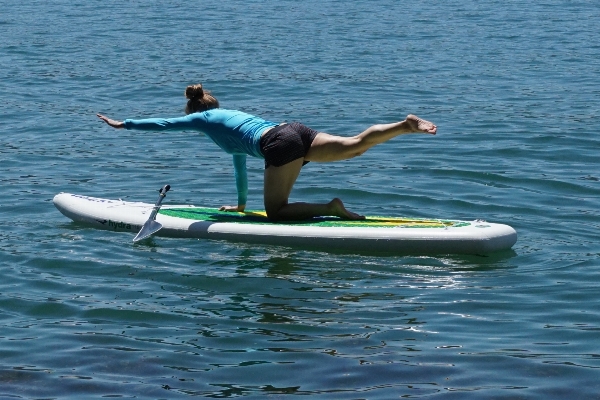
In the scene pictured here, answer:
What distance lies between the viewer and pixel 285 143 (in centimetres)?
895

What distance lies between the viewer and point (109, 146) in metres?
14.0

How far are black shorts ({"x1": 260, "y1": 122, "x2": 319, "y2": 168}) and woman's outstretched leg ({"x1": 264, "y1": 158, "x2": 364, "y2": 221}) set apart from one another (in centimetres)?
9

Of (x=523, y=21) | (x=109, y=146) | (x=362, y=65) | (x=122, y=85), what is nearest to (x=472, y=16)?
(x=523, y=21)

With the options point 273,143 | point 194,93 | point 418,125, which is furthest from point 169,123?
point 418,125

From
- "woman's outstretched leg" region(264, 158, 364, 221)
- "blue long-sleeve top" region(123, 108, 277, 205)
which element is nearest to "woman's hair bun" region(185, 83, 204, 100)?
"blue long-sleeve top" region(123, 108, 277, 205)

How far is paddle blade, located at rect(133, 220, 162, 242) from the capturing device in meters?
9.23

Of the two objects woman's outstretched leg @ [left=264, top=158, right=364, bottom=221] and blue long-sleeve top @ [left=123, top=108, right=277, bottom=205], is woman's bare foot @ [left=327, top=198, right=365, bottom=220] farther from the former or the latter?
blue long-sleeve top @ [left=123, top=108, right=277, bottom=205]

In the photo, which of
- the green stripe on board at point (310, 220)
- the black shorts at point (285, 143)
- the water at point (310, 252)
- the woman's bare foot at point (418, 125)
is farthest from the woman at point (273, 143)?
the woman's bare foot at point (418, 125)

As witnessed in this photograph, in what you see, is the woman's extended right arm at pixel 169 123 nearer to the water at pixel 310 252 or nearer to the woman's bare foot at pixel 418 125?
the water at pixel 310 252

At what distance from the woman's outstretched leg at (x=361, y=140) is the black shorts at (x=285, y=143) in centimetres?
9

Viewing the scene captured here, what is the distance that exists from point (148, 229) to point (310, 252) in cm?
145

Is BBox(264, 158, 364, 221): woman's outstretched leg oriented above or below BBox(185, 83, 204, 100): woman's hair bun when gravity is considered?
below

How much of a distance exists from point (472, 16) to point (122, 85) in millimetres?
11208

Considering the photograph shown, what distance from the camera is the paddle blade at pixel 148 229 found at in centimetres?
923
